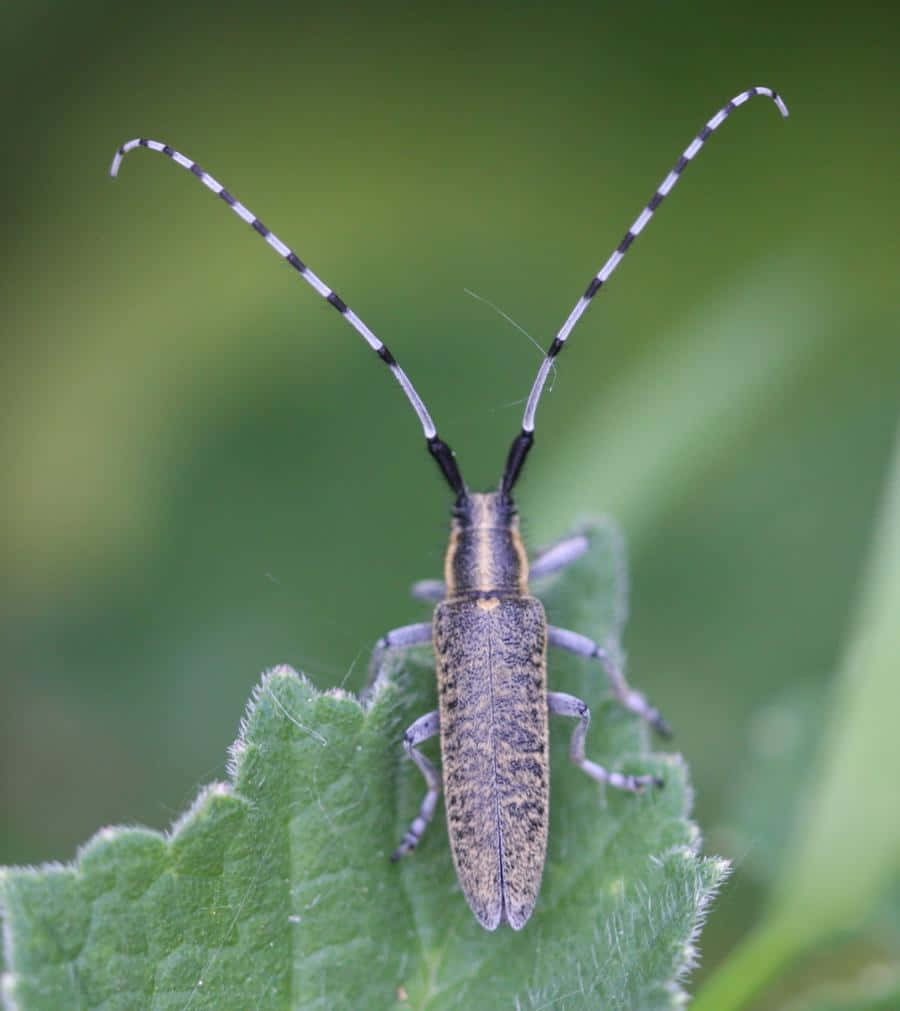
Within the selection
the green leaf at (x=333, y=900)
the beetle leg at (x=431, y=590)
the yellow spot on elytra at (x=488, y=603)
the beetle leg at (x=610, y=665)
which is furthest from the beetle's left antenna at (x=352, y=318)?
the green leaf at (x=333, y=900)

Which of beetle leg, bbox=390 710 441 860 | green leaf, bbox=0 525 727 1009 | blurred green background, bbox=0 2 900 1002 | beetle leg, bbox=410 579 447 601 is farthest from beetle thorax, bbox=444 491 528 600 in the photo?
blurred green background, bbox=0 2 900 1002

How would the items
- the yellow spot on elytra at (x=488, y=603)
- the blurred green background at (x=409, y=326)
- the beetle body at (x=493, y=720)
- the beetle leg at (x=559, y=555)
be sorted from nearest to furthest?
the beetle body at (x=493, y=720), the yellow spot on elytra at (x=488, y=603), the beetle leg at (x=559, y=555), the blurred green background at (x=409, y=326)

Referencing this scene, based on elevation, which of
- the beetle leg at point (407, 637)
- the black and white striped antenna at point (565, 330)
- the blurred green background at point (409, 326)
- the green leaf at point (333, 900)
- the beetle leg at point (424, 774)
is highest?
the blurred green background at point (409, 326)

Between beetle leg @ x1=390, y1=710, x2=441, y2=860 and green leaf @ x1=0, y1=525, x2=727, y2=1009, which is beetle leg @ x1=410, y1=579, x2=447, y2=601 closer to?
beetle leg @ x1=390, y1=710, x2=441, y2=860

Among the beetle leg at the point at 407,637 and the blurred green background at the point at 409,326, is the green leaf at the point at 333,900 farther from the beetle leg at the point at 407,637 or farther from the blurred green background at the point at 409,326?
the blurred green background at the point at 409,326

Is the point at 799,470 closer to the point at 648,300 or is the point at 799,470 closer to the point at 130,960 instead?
the point at 648,300

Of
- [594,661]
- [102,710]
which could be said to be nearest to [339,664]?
[102,710]

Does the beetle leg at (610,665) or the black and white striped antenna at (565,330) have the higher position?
the black and white striped antenna at (565,330)
